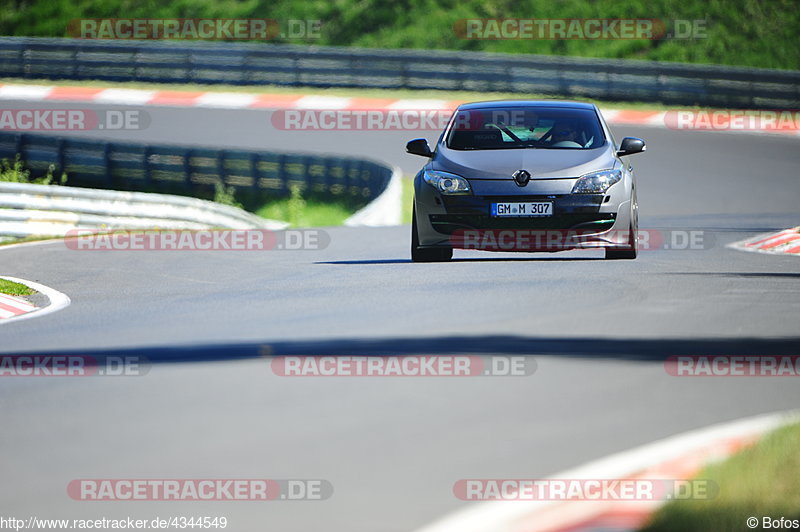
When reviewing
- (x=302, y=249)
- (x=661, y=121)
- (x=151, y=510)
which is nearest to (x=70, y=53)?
(x=661, y=121)

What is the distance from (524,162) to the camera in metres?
12.5

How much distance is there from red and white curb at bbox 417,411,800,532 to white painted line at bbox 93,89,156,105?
27.3m

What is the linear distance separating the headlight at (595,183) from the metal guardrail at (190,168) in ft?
36.9

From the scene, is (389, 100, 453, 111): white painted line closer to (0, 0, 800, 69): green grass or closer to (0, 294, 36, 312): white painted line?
(0, 0, 800, 69): green grass

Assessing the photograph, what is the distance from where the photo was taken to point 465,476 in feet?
19.3

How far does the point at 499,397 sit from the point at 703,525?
2.41 meters

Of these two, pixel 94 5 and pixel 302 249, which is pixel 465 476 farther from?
pixel 94 5

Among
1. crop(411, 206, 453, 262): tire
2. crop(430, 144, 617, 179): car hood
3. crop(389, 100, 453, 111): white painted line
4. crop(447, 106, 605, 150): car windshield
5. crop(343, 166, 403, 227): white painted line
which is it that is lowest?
crop(411, 206, 453, 262): tire

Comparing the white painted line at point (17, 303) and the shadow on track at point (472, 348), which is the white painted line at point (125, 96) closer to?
the white painted line at point (17, 303)

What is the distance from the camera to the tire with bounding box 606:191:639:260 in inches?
507

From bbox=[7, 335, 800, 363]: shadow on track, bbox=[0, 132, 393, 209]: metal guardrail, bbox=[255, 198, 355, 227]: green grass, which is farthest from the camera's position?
bbox=[0, 132, 393, 209]: metal guardrail

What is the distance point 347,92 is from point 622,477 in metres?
29.0

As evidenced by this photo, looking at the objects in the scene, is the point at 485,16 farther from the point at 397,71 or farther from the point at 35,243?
the point at 35,243

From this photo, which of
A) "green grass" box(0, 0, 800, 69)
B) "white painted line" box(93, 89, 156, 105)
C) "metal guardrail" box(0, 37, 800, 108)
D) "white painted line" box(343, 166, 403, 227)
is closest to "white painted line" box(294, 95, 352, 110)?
"metal guardrail" box(0, 37, 800, 108)
